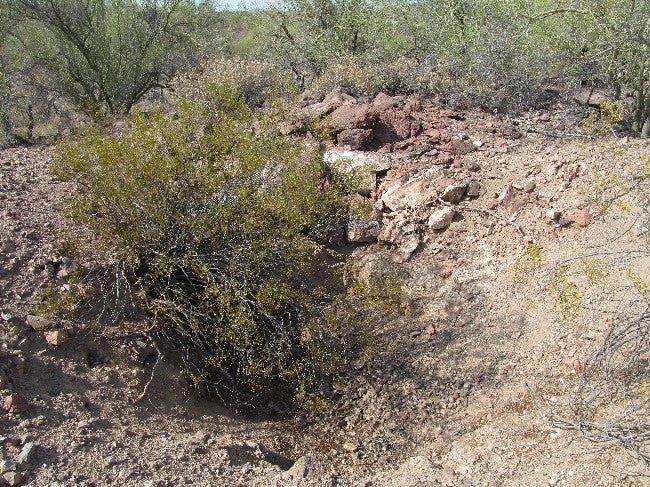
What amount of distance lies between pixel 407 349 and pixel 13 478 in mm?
3414

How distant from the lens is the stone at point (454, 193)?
6.63 m

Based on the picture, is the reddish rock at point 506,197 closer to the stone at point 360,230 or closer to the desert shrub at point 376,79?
the stone at point 360,230

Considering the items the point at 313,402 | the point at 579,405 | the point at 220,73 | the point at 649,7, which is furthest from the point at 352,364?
the point at 220,73

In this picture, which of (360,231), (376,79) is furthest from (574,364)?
(376,79)

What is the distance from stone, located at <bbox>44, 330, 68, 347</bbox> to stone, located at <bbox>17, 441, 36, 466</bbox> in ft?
3.26

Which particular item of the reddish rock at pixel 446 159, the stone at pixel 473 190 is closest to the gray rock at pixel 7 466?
the stone at pixel 473 190

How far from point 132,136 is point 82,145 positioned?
0.49 meters

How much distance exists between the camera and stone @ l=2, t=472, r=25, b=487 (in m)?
3.27

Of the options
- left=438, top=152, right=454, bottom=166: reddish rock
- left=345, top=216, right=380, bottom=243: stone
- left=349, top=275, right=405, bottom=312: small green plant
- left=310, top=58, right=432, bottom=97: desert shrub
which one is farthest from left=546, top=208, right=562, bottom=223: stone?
left=310, top=58, right=432, bottom=97: desert shrub

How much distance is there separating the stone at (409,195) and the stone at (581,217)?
1.53m

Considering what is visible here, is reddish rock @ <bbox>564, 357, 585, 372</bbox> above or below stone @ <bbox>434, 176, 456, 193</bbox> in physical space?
below

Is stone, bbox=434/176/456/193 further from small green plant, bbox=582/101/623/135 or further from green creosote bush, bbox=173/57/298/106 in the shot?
green creosote bush, bbox=173/57/298/106

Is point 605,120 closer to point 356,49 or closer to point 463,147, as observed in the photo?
point 463,147

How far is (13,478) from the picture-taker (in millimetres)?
3277
